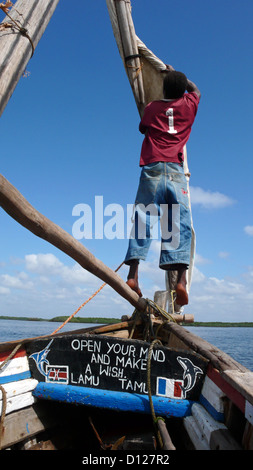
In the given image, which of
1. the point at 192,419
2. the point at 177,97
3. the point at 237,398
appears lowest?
the point at 192,419

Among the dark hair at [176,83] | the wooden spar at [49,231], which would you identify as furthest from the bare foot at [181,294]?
the dark hair at [176,83]

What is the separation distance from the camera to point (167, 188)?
3.97 meters

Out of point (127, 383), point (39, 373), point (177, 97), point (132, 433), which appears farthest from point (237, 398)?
point (177, 97)

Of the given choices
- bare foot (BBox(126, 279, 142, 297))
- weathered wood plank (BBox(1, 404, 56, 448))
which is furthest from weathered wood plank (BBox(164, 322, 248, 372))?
weathered wood plank (BBox(1, 404, 56, 448))

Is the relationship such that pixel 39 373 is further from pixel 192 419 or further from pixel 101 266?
pixel 192 419

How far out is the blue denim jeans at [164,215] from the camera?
391 centimetres

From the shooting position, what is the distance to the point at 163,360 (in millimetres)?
2893

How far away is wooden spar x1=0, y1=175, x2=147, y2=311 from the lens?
2.14 m

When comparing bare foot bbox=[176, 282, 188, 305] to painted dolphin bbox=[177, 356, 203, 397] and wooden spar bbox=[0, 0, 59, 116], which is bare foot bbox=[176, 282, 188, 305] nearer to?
painted dolphin bbox=[177, 356, 203, 397]

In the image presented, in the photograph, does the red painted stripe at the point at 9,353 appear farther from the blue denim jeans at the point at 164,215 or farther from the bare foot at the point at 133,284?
the blue denim jeans at the point at 164,215

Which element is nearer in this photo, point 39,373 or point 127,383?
point 127,383

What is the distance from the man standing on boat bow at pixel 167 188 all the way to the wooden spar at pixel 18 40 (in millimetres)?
1540

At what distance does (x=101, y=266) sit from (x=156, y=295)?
2.03m

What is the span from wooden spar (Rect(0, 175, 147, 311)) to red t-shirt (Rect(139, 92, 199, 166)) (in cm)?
154
